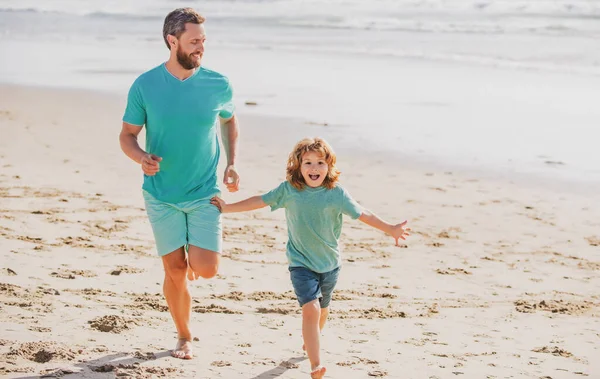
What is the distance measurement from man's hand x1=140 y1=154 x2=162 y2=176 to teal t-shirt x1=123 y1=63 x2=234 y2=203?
188 millimetres

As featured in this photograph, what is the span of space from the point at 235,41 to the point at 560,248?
18.8 meters

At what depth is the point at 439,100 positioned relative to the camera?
1570 centimetres

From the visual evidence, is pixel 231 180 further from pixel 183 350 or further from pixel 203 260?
pixel 183 350

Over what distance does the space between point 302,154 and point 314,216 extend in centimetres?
34

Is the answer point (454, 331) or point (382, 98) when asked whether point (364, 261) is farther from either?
point (382, 98)

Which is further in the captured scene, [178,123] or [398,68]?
[398,68]

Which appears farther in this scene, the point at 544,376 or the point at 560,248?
the point at 560,248

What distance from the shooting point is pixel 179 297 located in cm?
540

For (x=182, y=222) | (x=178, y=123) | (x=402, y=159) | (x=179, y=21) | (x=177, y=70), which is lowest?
(x=402, y=159)

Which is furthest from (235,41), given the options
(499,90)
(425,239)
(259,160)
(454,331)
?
(454,331)

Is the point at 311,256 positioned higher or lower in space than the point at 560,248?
higher

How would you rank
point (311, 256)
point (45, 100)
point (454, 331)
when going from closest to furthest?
point (311, 256), point (454, 331), point (45, 100)

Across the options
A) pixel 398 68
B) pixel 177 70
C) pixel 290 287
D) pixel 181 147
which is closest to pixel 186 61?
pixel 177 70

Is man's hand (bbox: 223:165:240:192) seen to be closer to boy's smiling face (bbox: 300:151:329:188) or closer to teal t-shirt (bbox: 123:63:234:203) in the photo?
teal t-shirt (bbox: 123:63:234:203)
